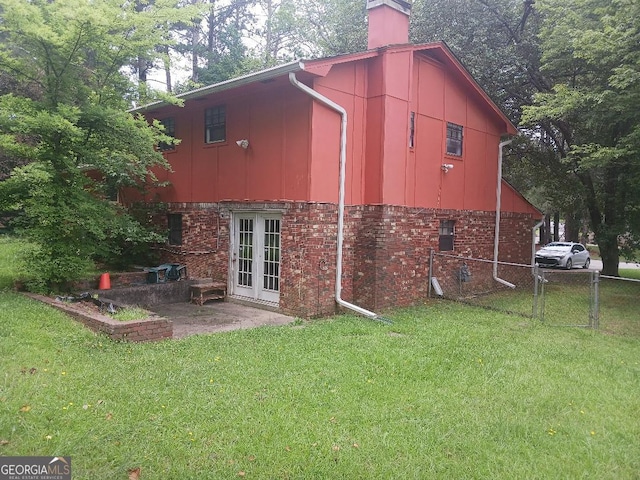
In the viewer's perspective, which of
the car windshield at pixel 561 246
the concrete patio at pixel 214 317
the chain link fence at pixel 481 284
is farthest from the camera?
the car windshield at pixel 561 246

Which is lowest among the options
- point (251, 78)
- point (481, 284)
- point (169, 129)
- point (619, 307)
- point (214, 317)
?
point (619, 307)

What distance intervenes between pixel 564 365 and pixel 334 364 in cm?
317

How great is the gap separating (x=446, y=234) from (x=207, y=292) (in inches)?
243

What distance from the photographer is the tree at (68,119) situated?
7332 millimetres

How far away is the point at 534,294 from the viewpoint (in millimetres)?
9984

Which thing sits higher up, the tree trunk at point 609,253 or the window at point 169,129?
the window at point 169,129

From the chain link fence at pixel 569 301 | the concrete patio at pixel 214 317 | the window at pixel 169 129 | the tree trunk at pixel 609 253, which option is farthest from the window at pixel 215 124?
the tree trunk at pixel 609 253

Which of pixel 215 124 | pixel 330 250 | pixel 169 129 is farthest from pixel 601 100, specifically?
pixel 169 129

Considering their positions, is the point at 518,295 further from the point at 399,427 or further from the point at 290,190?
the point at 399,427

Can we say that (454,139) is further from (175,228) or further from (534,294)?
(175,228)

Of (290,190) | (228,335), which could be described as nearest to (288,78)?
(290,190)

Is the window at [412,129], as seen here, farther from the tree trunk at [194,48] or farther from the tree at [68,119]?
the tree trunk at [194,48]

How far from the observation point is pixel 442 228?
472 inches

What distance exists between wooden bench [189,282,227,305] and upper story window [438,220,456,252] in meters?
5.49
